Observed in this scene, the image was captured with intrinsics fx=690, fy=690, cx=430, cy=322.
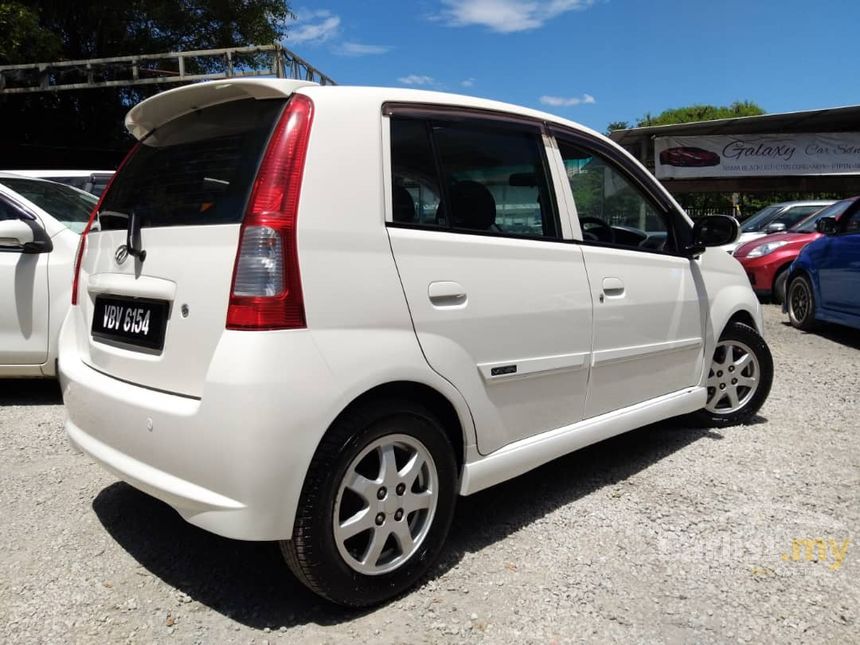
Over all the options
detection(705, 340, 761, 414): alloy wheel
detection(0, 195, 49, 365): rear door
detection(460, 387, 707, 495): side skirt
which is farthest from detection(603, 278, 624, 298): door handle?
detection(0, 195, 49, 365): rear door

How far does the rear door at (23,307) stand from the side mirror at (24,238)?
22 mm

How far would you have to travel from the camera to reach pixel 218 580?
2.59m

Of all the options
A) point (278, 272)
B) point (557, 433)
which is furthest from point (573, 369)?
point (278, 272)

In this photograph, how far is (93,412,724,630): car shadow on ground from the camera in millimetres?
2420

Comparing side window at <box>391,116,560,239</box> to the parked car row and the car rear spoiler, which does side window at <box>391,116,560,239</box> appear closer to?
the parked car row

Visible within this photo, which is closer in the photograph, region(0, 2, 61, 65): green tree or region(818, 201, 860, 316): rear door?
region(818, 201, 860, 316): rear door

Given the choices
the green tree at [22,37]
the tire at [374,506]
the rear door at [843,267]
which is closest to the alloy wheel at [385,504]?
the tire at [374,506]

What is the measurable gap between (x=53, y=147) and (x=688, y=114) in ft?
148

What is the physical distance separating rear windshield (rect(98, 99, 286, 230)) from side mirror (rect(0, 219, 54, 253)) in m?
2.15

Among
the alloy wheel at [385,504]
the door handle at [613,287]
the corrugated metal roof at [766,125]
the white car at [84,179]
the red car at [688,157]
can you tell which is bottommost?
the alloy wheel at [385,504]

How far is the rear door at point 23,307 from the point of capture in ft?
15.0

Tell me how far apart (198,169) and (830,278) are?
7264mm

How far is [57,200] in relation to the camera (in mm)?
5219

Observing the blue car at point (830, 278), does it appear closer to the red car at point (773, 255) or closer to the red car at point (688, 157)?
the red car at point (773, 255)
